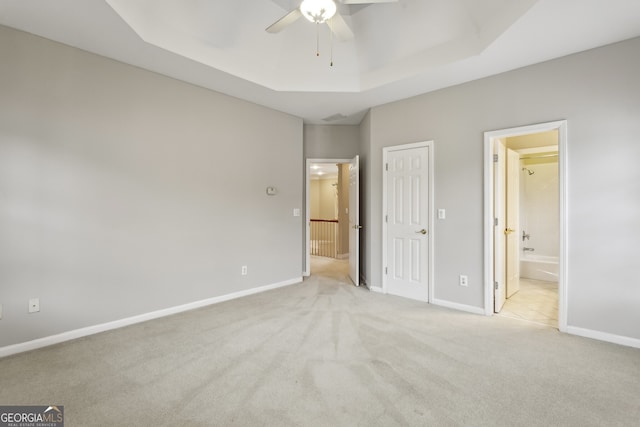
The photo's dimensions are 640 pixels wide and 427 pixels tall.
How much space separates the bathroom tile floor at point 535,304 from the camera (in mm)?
3225

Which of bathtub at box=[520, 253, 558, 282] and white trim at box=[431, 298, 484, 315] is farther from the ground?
bathtub at box=[520, 253, 558, 282]

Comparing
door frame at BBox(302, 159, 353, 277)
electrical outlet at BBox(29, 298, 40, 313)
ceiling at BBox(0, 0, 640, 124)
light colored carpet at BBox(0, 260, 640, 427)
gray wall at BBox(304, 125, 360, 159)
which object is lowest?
light colored carpet at BBox(0, 260, 640, 427)

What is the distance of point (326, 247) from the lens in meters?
7.98

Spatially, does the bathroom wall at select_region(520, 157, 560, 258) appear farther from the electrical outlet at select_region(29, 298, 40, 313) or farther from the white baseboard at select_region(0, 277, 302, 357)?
the electrical outlet at select_region(29, 298, 40, 313)

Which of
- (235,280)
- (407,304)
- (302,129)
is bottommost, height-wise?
(407,304)

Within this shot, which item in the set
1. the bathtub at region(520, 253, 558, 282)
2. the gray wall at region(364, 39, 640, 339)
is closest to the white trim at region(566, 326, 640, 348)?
the gray wall at region(364, 39, 640, 339)

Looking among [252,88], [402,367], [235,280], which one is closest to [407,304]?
[402,367]

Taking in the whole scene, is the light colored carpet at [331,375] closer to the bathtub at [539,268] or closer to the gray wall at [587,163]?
the gray wall at [587,163]

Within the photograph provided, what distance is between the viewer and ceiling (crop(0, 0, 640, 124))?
2277mm

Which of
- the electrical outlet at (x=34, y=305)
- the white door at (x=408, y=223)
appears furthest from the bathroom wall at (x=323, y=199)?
the electrical outlet at (x=34, y=305)

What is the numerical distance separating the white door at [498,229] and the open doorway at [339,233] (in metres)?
1.90

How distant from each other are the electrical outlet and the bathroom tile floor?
15.7ft

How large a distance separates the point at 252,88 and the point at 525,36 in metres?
2.95

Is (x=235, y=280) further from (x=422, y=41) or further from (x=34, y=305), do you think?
(x=422, y=41)
